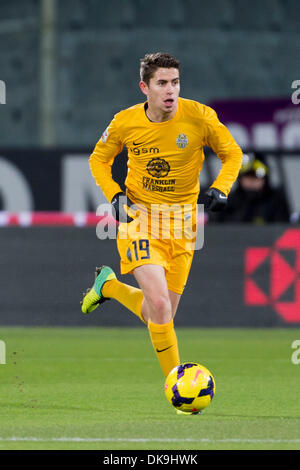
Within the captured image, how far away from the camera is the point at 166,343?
837cm

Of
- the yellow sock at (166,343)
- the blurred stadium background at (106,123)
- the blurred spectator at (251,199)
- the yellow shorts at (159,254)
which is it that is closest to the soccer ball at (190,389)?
the yellow sock at (166,343)

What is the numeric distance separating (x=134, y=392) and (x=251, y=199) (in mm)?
6445

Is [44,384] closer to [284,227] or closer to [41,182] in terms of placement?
→ [284,227]

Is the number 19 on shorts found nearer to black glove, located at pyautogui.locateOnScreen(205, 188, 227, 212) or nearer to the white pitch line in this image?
black glove, located at pyautogui.locateOnScreen(205, 188, 227, 212)

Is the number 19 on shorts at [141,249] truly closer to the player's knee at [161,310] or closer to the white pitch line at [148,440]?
the player's knee at [161,310]

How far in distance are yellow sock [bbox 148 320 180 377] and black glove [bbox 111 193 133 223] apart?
27.8 inches

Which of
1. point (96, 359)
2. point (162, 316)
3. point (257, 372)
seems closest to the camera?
point (162, 316)

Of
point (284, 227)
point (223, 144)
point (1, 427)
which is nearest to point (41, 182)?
point (284, 227)

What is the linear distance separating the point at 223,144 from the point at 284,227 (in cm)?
572

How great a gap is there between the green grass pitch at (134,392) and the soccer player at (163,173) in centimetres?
68

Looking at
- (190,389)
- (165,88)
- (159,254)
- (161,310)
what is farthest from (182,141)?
(190,389)

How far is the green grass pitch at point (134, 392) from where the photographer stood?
22.9 ft

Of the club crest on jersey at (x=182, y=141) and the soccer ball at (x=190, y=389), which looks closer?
the soccer ball at (x=190, y=389)

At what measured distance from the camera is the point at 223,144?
8.55 m
